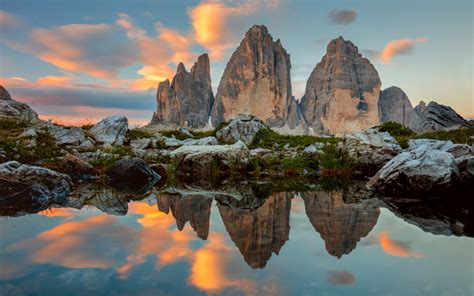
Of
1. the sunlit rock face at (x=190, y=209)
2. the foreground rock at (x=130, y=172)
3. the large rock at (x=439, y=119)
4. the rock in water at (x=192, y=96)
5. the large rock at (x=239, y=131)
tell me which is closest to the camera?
the sunlit rock face at (x=190, y=209)

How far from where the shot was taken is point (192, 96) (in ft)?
609

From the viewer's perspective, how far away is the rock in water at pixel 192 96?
7303 inches

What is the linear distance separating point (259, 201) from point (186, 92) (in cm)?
18183

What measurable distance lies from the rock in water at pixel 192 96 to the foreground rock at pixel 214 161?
167m

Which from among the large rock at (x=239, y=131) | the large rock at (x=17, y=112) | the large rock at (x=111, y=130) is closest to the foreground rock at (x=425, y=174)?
the large rock at (x=239, y=131)

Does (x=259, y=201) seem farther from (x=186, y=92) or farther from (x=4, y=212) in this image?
(x=186, y=92)

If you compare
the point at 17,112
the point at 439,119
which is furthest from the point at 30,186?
the point at 439,119

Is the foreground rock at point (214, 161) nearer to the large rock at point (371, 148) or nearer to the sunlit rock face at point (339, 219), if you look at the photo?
the large rock at point (371, 148)

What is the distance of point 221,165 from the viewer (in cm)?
1501

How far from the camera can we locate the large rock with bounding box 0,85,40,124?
20.3 metres

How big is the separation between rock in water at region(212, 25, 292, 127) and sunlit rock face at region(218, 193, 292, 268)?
166750 millimetres

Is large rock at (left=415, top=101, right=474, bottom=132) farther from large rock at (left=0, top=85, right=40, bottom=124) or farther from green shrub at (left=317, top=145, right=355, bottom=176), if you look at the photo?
large rock at (left=0, top=85, right=40, bottom=124)

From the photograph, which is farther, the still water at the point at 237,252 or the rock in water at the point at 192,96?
the rock in water at the point at 192,96

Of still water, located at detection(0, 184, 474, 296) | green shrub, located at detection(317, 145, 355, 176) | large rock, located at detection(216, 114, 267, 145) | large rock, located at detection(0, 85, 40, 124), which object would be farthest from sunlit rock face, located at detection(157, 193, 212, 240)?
large rock, located at detection(0, 85, 40, 124)
